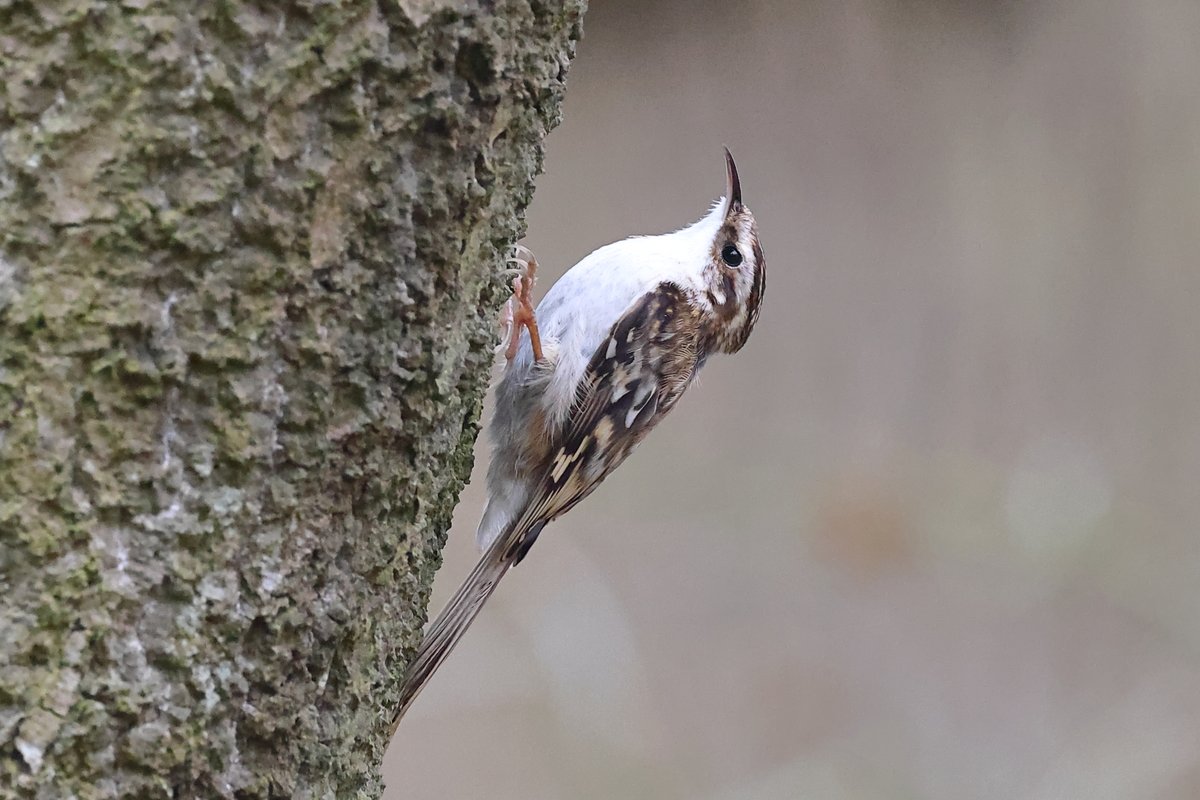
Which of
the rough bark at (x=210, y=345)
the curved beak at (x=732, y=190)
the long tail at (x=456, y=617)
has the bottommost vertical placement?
the long tail at (x=456, y=617)

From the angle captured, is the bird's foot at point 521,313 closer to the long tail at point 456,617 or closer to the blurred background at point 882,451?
the long tail at point 456,617

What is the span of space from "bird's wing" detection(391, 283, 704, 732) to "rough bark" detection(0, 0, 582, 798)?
83 cm

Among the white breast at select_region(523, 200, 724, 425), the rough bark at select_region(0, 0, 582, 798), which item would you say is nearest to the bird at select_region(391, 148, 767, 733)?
the white breast at select_region(523, 200, 724, 425)

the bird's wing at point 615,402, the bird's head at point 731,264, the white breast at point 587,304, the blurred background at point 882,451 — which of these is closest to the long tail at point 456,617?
the bird's wing at point 615,402

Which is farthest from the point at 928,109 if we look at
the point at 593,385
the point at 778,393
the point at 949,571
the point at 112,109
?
the point at 112,109

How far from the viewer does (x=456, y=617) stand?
144cm

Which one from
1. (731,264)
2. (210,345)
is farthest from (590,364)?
(210,345)

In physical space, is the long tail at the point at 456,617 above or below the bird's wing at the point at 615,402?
below

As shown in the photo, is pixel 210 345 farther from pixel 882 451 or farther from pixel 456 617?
pixel 882 451

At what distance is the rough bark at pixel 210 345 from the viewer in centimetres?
74

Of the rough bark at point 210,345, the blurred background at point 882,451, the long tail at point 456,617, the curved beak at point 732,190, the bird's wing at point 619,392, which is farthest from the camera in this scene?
the blurred background at point 882,451

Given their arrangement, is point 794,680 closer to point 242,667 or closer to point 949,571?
point 949,571

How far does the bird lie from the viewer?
1.83 metres

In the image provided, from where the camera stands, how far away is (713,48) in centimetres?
285
